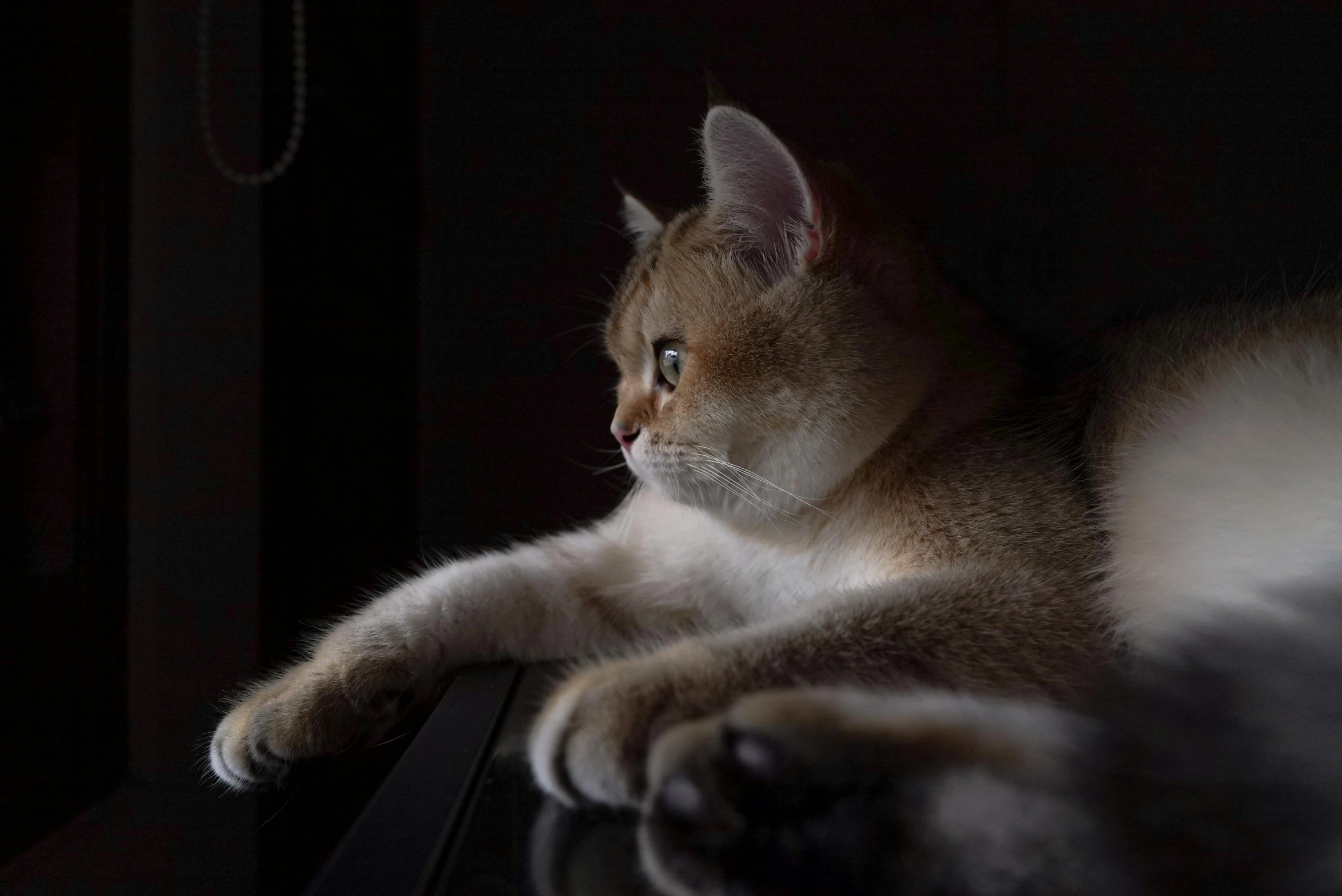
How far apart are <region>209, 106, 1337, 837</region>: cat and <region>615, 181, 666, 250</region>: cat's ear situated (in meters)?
0.12

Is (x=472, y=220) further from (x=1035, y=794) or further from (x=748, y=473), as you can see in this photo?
(x=1035, y=794)

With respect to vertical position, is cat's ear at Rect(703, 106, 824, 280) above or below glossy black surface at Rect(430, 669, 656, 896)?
above

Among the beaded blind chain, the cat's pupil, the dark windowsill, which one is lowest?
the dark windowsill

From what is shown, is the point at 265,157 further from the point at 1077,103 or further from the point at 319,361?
the point at 1077,103

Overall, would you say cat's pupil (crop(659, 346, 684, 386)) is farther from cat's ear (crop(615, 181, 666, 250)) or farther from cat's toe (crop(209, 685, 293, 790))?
cat's toe (crop(209, 685, 293, 790))

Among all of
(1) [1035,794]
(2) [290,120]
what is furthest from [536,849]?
(2) [290,120]

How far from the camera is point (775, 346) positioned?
886 mm

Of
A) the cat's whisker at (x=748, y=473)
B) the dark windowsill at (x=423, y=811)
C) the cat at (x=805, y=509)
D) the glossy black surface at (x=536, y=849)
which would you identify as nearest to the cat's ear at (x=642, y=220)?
the cat at (x=805, y=509)

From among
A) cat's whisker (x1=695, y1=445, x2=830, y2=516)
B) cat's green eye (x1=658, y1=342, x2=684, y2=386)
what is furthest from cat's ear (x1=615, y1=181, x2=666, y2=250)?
cat's whisker (x1=695, y1=445, x2=830, y2=516)

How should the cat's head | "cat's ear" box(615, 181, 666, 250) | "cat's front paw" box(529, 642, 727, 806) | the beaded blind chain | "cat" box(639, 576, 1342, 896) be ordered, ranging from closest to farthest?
"cat" box(639, 576, 1342, 896)
"cat's front paw" box(529, 642, 727, 806)
the cat's head
"cat's ear" box(615, 181, 666, 250)
the beaded blind chain

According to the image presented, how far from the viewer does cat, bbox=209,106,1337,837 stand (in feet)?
2.32

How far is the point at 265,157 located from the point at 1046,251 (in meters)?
1.34

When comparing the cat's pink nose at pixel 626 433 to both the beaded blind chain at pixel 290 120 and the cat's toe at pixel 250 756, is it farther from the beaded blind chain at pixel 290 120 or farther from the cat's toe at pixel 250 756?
the beaded blind chain at pixel 290 120

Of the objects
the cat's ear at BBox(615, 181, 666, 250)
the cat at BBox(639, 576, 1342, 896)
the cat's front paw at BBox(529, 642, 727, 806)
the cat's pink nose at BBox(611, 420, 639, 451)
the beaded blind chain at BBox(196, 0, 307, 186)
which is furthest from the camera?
the beaded blind chain at BBox(196, 0, 307, 186)
